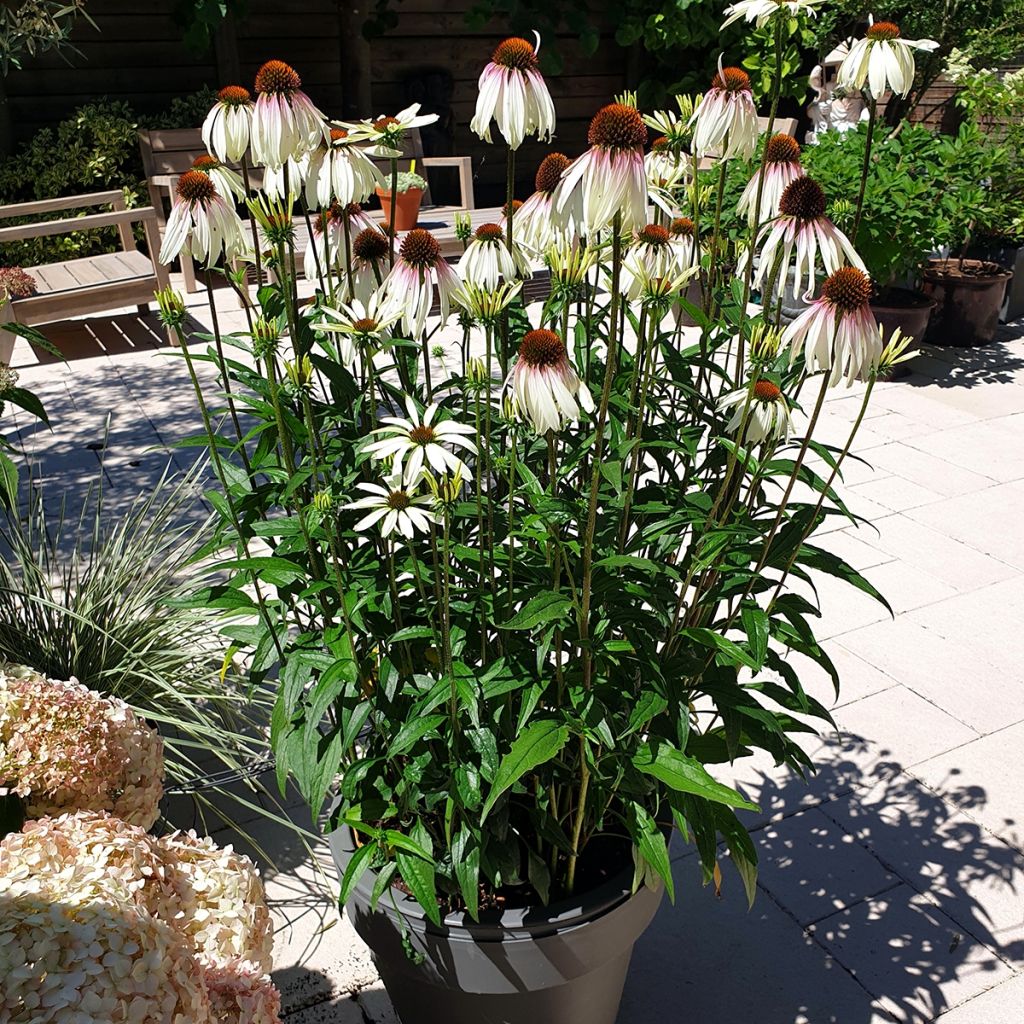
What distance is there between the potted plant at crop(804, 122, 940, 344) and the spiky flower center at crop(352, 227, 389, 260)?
3385mm

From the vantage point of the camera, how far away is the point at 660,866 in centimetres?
128

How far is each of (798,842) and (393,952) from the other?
3.34ft

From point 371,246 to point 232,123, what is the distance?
0.28m

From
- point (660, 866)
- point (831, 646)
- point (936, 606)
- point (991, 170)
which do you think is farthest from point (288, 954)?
point (991, 170)

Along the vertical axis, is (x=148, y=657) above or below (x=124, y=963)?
below

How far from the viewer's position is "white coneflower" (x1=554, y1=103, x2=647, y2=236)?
959 millimetres

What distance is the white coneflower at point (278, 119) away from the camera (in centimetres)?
118

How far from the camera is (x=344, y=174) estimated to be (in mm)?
1307

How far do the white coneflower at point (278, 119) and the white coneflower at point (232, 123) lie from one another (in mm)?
21

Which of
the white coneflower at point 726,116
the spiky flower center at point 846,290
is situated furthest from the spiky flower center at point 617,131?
the white coneflower at point 726,116

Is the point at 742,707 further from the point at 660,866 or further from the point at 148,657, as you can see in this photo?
the point at 148,657

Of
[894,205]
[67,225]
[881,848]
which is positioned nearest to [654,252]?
[881,848]

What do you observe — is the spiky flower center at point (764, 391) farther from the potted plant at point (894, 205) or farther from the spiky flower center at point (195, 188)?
the potted plant at point (894, 205)

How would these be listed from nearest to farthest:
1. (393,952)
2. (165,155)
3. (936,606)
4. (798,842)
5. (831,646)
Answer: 1. (393,952)
2. (798,842)
3. (831,646)
4. (936,606)
5. (165,155)
